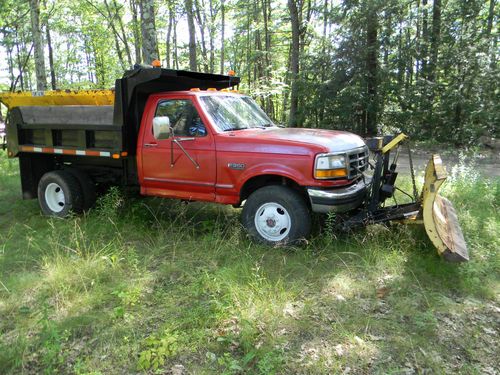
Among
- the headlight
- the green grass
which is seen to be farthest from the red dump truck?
the green grass

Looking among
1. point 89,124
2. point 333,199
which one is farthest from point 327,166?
point 89,124

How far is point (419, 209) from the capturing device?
4863mm

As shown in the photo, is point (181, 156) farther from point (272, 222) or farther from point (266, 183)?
point (272, 222)

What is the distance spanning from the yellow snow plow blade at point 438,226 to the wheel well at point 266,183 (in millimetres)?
1387

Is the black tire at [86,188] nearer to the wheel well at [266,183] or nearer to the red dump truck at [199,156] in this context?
the red dump truck at [199,156]

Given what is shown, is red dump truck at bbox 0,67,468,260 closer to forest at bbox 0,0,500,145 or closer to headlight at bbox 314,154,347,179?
headlight at bbox 314,154,347,179

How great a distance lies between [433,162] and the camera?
15.3ft

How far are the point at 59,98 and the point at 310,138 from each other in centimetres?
406

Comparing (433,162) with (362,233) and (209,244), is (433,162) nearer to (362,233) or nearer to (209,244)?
(362,233)

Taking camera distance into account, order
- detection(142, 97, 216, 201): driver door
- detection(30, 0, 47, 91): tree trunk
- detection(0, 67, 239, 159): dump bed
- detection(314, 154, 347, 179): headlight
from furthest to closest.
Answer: detection(30, 0, 47, 91): tree trunk → detection(0, 67, 239, 159): dump bed → detection(142, 97, 216, 201): driver door → detection(314, 154, 347, 179): headlight

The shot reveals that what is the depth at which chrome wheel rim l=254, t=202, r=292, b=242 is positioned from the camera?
506 cm

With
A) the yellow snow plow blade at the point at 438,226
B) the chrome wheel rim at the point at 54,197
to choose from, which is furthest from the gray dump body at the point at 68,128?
the yellow snow plow blade at the point at 438,226

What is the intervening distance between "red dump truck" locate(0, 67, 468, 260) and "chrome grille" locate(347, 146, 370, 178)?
0.05ft

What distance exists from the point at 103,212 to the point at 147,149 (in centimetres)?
118
